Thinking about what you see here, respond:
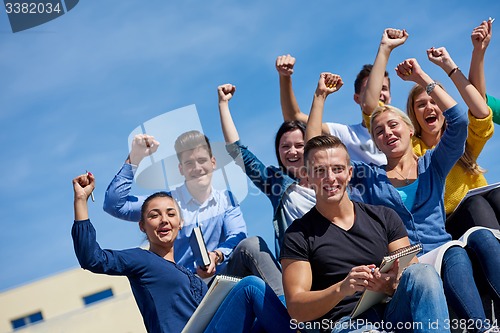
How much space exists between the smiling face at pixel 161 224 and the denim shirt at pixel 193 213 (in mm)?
316

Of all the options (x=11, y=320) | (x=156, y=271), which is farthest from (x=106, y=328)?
(x=156, y=271)

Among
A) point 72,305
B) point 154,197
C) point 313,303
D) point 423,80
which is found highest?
point 423,80

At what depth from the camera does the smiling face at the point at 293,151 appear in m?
5.30

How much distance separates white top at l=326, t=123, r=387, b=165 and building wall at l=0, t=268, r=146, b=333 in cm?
2256

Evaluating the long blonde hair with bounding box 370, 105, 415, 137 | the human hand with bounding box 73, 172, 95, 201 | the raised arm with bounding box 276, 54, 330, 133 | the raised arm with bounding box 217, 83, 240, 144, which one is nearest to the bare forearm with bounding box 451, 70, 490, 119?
the long blonde hair with bounding box 370, 105, 415, 137

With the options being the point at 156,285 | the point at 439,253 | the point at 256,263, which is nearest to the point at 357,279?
the point at 439,253

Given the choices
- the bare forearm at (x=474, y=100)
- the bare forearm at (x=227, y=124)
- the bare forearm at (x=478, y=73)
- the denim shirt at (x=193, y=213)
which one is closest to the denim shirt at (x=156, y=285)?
the denim shirt at (x=193, y=213)

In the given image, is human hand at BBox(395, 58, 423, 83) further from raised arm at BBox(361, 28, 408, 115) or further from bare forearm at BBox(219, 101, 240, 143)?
bare forearm at BBox(219, 101, 240, 143)

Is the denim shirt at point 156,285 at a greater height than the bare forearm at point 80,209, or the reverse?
the bare forearm at point 80,209

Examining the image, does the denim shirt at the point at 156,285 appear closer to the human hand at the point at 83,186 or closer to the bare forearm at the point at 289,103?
the human hand at the point at 83,186

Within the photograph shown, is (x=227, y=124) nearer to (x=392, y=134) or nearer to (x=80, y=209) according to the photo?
(x=392, y=134)

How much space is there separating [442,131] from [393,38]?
813 mm

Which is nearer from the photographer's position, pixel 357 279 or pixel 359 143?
pixel 357 279

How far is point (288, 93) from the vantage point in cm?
588
